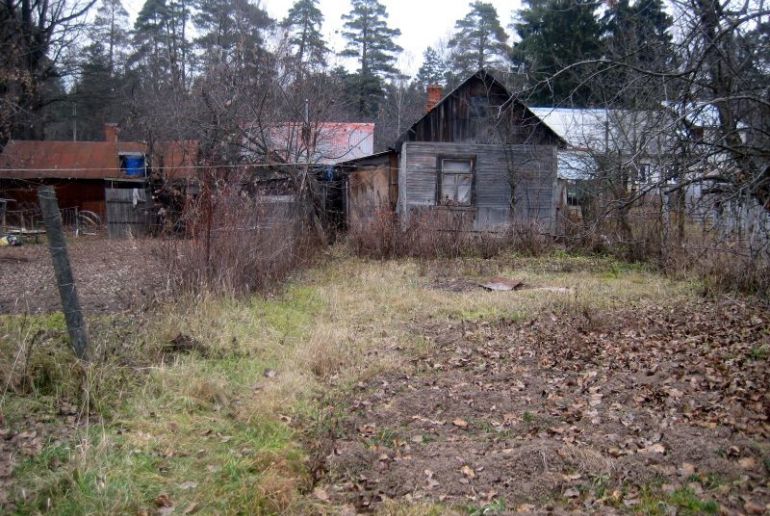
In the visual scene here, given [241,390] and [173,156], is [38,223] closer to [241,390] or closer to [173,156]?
[173,156]

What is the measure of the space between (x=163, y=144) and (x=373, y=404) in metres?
21.0

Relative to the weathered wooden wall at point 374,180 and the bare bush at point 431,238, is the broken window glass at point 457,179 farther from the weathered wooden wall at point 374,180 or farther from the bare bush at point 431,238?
the bare bush at point 431,238

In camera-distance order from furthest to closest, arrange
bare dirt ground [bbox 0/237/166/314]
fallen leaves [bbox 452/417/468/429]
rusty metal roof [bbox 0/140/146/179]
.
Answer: rusty metal roof [bbox 0/140/146/179]
bare dirt ground [bbox 0/237/166/314]
fallen leaves [bbox 452/417/468/429]

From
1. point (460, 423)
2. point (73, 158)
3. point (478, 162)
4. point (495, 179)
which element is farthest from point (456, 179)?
point (73, 158)

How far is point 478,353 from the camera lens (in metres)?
7.07

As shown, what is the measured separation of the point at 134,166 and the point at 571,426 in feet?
86.3

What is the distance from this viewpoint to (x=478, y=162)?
19047 mm

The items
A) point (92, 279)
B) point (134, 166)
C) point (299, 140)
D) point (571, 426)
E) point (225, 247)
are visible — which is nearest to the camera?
point (571, 426)

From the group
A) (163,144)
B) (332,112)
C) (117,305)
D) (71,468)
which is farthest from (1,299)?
(163,144)

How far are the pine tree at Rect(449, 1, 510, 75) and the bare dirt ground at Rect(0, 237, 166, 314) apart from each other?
28.1m

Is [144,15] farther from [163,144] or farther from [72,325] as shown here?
[72,325]

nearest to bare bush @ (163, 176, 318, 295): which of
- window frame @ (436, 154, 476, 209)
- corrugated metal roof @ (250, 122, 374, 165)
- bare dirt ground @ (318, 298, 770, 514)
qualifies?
bare dirt ground @ (318, 298, 770, 514)

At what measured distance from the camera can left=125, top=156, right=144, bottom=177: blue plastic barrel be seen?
87.5 feet

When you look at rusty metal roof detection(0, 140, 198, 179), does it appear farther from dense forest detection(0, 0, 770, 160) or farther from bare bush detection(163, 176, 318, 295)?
bare bush detection(163, 176, 318, 295)
